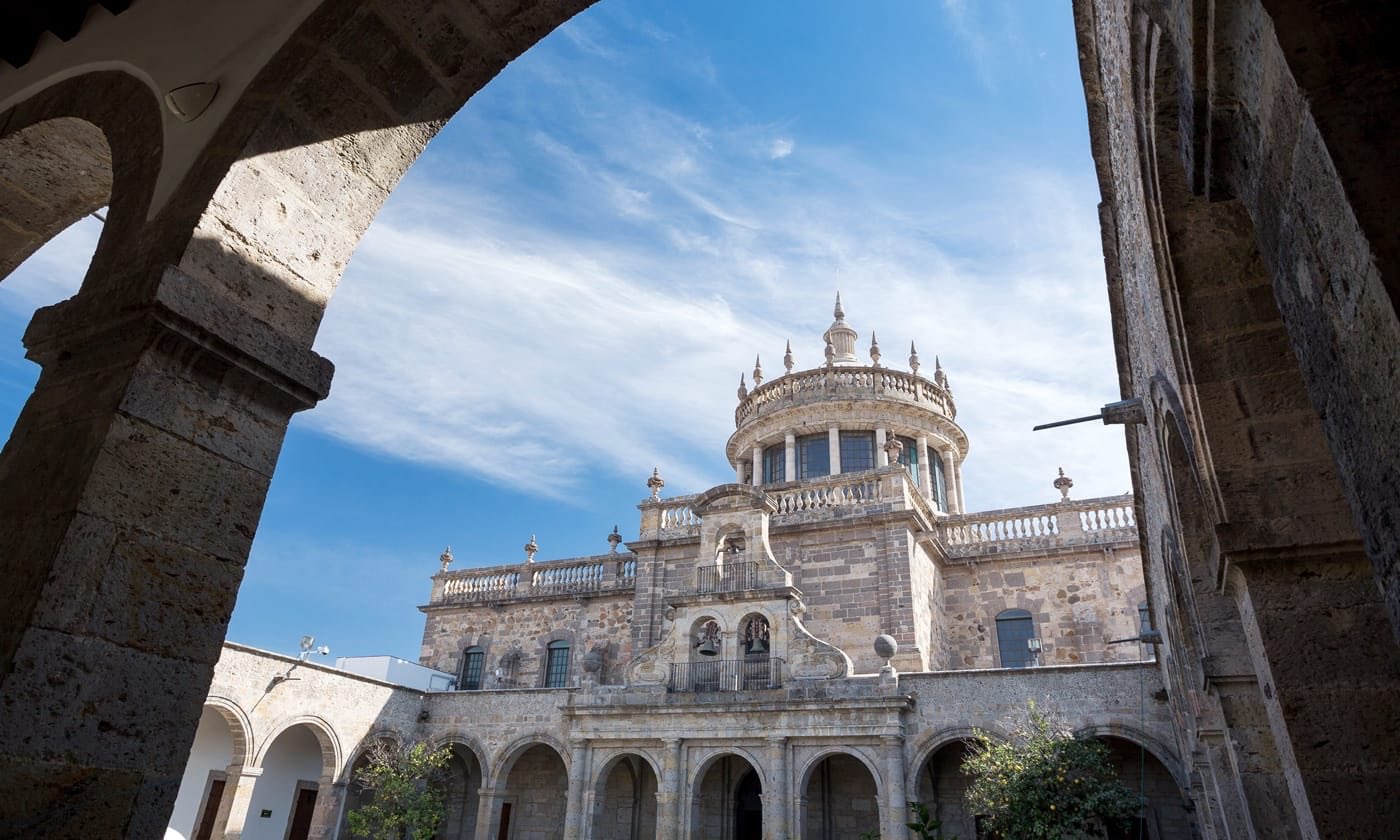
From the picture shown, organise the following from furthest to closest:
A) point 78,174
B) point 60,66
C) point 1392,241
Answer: point 78,174 → point 60,66 → point 1392,241

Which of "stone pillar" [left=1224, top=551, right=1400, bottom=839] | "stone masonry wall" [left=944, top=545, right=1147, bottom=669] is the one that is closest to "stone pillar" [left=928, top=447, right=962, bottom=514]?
"stone masonry wall" [left=944, top=545, right=1147, bottom=669]

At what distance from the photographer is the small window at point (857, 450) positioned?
2261 cm

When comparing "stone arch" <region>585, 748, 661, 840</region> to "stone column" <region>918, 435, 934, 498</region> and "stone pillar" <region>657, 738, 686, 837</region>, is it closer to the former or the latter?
"stone pillar" <region>657, 738, 686, 837</region>

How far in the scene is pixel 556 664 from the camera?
904 inches

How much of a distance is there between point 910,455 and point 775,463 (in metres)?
3.81

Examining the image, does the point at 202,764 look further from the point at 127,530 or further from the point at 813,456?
the point at 127,530

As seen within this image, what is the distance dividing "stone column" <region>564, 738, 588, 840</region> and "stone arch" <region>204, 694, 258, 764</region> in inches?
244

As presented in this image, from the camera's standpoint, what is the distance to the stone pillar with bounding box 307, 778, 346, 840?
18.0 meters

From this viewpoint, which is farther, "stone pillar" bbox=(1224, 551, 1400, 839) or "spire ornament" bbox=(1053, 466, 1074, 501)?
"spire ornament" bbox=(1053, 466, 1074, 501)

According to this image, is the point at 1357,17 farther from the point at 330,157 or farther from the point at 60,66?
the point at 60,66

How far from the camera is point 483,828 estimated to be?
725 inches

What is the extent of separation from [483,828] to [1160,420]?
17.7 metres

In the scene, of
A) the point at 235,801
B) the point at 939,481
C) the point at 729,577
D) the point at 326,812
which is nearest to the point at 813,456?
the point at 939,481

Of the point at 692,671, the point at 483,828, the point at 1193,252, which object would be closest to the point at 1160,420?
the point at 1193,252
